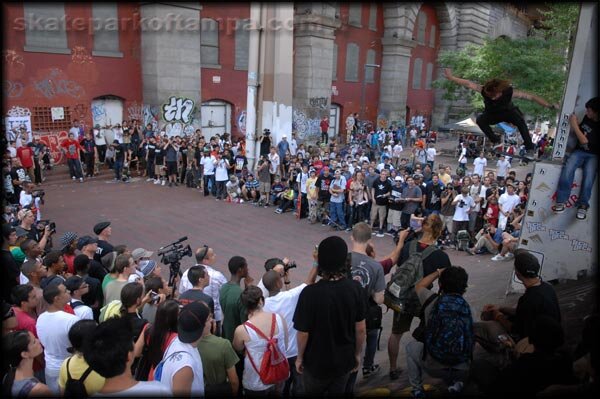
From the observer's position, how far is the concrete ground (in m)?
10.1

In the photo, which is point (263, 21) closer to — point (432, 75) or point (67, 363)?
point (67, 363)

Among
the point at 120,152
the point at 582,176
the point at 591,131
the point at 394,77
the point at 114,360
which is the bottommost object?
the point at 120,152

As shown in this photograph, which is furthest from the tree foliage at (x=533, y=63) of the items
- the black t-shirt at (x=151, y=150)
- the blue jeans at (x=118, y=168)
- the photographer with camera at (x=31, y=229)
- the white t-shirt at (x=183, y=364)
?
the white t-shirt at (x=183, y=364)

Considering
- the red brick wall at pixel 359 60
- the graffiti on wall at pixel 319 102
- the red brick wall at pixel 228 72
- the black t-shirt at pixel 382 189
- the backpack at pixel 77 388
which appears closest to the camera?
the backpack at pixel 77 388

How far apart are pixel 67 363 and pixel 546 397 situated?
3419mm

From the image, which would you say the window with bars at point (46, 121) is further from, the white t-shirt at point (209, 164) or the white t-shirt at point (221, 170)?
the white t-shirt at point (221, 170)

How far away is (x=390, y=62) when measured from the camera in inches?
1276

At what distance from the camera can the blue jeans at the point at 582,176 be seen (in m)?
6.05

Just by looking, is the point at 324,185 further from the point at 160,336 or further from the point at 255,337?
the point at 160,336

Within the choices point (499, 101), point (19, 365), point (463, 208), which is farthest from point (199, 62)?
point (19, 365)

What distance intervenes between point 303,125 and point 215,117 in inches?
207

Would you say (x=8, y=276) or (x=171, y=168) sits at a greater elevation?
(x=8, y=276)

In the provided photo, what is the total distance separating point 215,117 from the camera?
81.3 feet

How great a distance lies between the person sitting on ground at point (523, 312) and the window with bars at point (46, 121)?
62.4 feet
